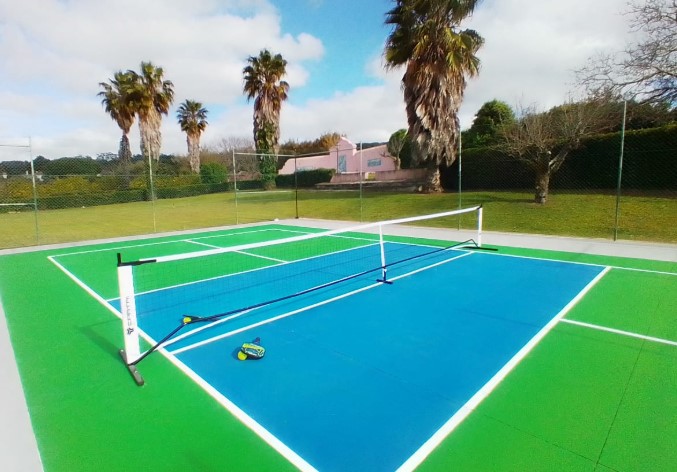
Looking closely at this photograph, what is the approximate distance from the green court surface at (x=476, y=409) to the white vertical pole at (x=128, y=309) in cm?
20

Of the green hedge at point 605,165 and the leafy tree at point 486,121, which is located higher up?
the leafy tree at point 486,121

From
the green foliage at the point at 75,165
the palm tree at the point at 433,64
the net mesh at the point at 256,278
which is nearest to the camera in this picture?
the net mesh at the point at 256,278

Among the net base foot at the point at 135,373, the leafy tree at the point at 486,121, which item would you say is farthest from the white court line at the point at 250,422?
the leafy tree at the point at 486,121

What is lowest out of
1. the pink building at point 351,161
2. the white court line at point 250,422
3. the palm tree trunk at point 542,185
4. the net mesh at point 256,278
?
the white court line at point 250,422

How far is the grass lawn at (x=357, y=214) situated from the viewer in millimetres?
12133

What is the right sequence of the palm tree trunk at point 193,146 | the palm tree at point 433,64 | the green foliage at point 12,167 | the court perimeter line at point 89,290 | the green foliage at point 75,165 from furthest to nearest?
1. the palm tree trunk at point 193,146
2. the green foliage at point 75,165
3. the palm tree at point 433,64
4. the green foliage at point 12,167
5. the court perimeter line at point 89,290

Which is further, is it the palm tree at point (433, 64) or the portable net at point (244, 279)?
the palm tree at point (433, 64)

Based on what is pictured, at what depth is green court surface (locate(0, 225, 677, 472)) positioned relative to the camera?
7.95 feet

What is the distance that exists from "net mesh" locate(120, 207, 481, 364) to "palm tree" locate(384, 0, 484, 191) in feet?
30.6

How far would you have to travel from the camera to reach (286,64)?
29.0 metres

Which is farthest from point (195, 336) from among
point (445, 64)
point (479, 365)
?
point (445, 64)

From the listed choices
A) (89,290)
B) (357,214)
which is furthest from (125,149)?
(89,290)

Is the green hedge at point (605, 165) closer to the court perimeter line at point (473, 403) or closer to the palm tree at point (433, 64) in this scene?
the palm tree at point (433, 64)

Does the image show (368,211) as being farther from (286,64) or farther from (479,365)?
(286,64)
